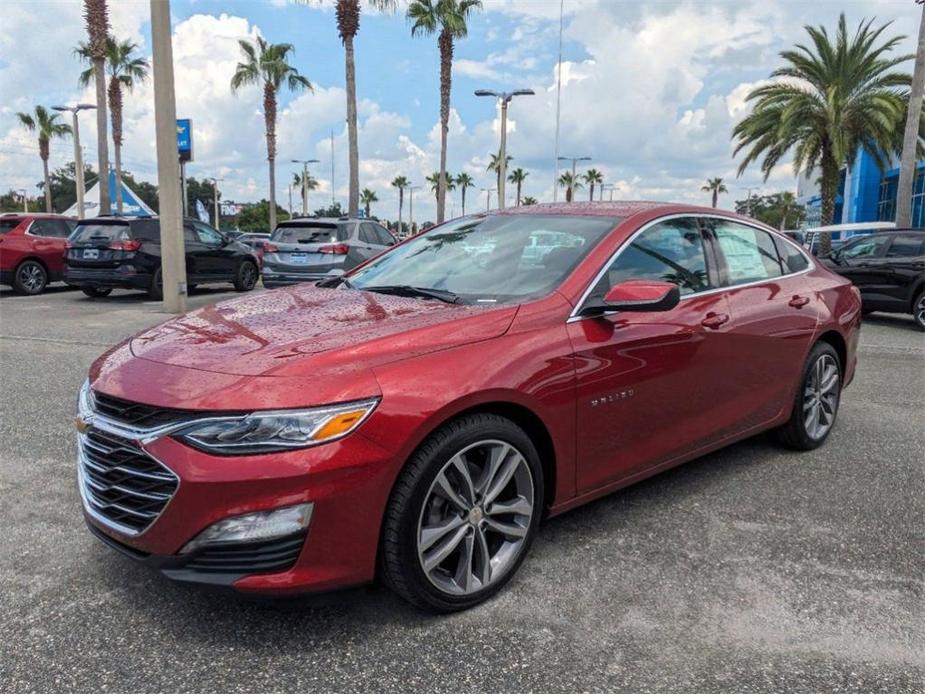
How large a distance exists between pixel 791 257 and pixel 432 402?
10.5 ft

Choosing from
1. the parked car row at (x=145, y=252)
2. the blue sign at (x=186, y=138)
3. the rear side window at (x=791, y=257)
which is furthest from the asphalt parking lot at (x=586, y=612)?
the blue sign at (x=186, y=138)

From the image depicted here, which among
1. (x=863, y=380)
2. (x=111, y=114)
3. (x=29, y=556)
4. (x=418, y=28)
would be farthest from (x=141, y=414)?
(x=111, y=114)

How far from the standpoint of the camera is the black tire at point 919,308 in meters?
11.1

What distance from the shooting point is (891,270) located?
1146 centimetres

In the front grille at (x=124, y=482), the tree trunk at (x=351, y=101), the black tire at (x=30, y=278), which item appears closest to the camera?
the front grille at (x=124, y=482)

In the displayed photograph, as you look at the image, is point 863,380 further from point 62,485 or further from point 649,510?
point 62,485

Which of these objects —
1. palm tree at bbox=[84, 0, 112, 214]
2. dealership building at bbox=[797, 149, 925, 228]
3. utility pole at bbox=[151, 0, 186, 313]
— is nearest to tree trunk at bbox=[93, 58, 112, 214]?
palm tree at bbox=[84, 0, 112, 214]

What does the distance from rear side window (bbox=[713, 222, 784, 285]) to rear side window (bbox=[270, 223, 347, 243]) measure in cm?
917

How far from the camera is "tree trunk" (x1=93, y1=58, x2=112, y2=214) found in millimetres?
22984

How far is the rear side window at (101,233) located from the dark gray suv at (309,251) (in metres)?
2.69

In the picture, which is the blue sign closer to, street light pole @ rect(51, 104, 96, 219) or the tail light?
the tail light

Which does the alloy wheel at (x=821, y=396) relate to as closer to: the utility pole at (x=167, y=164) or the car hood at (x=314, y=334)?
the car hood at (x=314, y=334)

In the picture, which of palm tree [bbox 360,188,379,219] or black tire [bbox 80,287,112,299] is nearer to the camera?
black tire [bbox 80,287,112,299]

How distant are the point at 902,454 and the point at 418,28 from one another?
2711 centimetres
